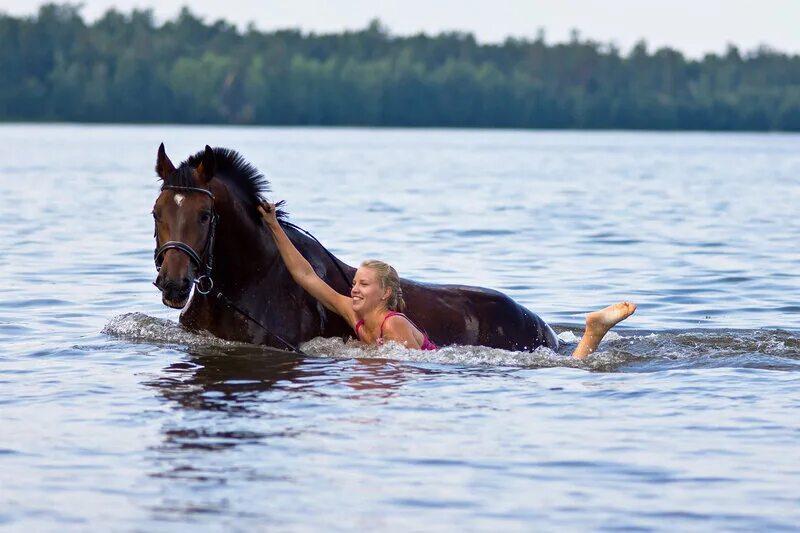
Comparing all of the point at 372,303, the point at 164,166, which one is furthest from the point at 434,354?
the point at 164,166

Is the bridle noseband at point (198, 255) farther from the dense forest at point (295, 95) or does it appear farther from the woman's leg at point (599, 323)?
the dense forest at point (295, 95)

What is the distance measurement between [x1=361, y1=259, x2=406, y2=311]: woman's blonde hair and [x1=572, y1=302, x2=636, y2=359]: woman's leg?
4.75 ft

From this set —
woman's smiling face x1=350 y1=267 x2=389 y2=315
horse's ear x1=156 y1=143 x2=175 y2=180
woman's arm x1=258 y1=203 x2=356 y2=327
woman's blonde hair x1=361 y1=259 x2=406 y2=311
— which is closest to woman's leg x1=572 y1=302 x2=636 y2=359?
woman's blonde hair x1=361 y1=259 x2=406 y2=311

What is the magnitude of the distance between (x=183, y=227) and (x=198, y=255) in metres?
0.24

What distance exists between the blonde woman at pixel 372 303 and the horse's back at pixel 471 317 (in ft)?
0.79

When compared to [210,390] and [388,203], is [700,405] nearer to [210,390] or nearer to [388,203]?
[210,390]

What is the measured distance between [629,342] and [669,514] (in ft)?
19.2

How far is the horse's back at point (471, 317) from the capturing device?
11.9 metres

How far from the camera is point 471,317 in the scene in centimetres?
1202

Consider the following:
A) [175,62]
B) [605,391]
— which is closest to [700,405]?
Result: [605,391]

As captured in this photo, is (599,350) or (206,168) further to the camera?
(599,350)

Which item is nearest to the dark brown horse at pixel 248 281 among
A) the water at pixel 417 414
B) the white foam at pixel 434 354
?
the white foam at pixel 434 354

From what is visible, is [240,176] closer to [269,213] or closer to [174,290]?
[269,213]

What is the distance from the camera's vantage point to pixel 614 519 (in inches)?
291
